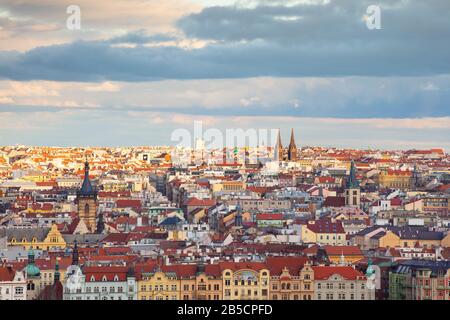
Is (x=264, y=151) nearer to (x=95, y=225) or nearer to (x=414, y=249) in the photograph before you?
(x=95, y=225)

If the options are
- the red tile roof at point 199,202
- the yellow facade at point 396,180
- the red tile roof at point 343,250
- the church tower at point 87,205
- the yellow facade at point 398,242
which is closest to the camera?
the red tile roof at point 343,250

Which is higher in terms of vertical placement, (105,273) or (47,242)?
(105,273)

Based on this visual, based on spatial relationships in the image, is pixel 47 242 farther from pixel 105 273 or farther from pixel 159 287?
pixel 159 287

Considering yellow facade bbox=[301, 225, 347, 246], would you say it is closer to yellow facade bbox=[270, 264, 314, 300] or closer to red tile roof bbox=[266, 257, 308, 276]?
red tile roof bbox=[266, 257, 308, 276]

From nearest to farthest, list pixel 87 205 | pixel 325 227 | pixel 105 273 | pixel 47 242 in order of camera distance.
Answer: pixel 105 273
pixel 47 242
pixel 325 227
pixel 87 205

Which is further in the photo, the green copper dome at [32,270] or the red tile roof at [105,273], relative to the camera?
the green copper dome at [32,270]

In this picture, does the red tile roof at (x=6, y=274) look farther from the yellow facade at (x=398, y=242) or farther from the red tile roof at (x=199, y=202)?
the red tile roof at (x=199, y=202)

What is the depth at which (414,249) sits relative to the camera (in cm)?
5241

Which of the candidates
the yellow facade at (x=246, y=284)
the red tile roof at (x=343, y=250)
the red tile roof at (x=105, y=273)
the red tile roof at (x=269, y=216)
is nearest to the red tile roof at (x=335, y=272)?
the yellow facade at (x=246, y=284)

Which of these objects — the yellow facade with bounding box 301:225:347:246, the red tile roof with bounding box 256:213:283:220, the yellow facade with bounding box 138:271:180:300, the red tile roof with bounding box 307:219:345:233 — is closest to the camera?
the yellow facade with bounding box 138:271:180:300

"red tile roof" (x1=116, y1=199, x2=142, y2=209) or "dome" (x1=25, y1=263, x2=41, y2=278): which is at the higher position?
"dome" (x1=25, y1=263, x2=41, y2=278)

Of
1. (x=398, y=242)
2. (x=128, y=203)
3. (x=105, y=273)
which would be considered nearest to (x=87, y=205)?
(x=128, y=203)

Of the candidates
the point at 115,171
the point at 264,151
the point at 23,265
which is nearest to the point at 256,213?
the point at 23,265

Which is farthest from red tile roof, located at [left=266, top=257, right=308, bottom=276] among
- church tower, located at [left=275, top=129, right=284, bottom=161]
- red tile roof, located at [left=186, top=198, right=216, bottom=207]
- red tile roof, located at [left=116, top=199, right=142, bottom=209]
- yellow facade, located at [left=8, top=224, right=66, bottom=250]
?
church tower, located at [left=275, top=129, right=284, bottom=161]
